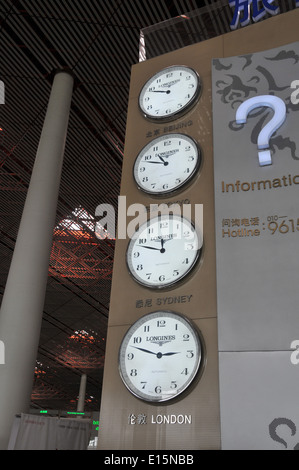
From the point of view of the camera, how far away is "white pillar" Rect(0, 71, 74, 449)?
21.8 ft

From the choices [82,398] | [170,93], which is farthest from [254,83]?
[82,398]

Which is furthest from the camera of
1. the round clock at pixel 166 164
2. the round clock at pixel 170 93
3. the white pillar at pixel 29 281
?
the white pillar at pixel 29 281

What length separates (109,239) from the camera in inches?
698

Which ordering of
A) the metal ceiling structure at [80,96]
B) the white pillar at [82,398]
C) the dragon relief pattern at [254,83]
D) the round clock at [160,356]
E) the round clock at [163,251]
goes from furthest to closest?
1. the white pillar at [82,398]
2. the metal ceiling structure at [80,96]
3. the dragon relief pattern at [254,83]
4. the round clock at [163,251]
5. the round clock at [160,356]

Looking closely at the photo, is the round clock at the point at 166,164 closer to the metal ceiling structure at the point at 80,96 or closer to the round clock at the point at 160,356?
the round clock at the point at 160,356

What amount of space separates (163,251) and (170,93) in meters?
1.75

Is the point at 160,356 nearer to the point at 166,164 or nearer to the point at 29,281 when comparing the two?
the point at 166,164

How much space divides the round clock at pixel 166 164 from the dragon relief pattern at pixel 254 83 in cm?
45

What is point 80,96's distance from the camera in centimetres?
1178

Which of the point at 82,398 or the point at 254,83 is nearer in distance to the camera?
the point at 254,83

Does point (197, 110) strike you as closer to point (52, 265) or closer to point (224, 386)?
point (224, 386)

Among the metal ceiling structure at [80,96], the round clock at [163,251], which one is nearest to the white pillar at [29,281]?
the metal ceiling structure at [80,96]

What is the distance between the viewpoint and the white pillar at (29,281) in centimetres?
664
